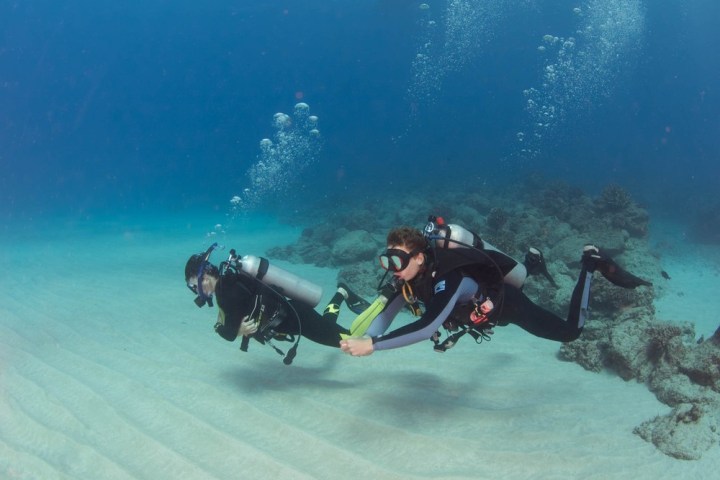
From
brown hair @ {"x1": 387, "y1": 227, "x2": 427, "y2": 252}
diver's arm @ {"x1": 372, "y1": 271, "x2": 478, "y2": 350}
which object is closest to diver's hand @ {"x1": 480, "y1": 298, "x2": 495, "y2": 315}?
diver's arm @ {"x1": 372, "y1": 271, "x2": 478, "y2": 350}

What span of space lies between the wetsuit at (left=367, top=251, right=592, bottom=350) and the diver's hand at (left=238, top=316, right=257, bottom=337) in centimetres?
137

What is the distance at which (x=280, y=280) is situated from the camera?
4.78 m

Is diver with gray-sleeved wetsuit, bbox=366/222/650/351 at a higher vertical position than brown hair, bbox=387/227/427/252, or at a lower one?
lower

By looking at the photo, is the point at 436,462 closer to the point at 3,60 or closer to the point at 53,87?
the point at 3,60

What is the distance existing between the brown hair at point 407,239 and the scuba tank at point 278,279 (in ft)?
5.51

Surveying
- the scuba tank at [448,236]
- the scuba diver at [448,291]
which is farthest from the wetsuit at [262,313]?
the scuba tank at [448,236]

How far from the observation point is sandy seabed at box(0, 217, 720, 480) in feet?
11.5

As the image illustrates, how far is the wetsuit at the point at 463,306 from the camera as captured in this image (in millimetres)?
3260

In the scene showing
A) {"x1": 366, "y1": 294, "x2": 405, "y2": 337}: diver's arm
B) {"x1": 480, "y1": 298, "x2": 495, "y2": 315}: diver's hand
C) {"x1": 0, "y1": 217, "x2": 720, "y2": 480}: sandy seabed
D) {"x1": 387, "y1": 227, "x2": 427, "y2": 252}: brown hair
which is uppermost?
{"x1": 387, "y1": 227, "x2": 427, "y2": 252}: brown hair

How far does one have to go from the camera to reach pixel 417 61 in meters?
94.1

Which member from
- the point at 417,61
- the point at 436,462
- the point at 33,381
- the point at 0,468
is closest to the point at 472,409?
the point at 436,462

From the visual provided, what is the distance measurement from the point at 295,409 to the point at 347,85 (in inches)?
4058

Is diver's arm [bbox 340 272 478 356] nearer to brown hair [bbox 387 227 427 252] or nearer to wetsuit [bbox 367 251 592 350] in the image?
wetsuit [bbox 367 251 592 350]

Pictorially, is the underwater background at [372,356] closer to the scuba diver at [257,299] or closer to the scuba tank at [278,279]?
the scuba diver at [257,299]
